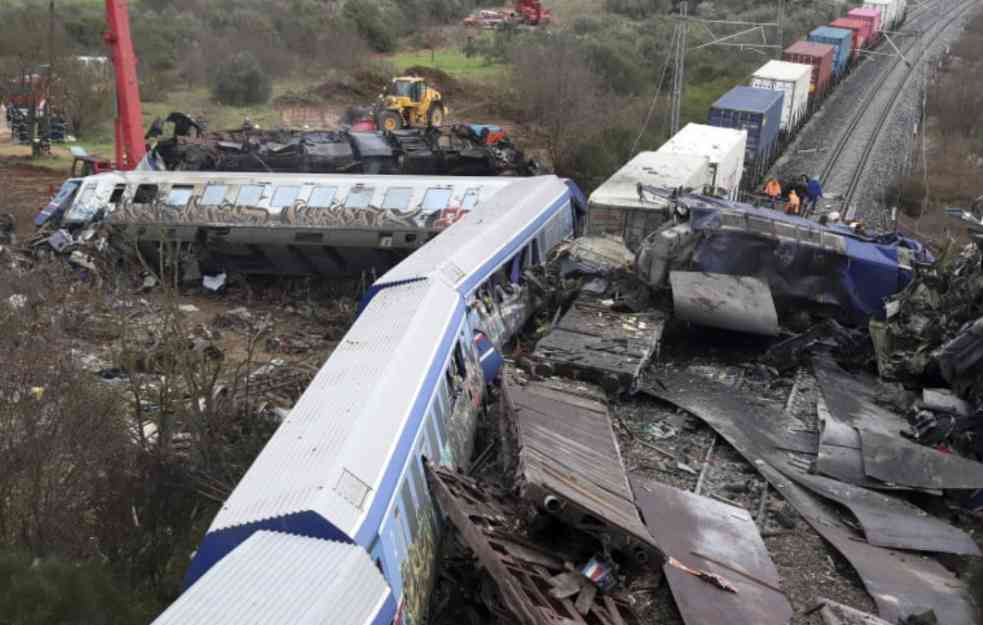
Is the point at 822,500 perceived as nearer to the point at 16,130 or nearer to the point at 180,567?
the point at 180,567

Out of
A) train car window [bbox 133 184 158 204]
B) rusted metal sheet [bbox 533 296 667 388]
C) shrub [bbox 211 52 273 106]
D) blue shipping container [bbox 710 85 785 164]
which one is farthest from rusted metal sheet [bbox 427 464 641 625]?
shrub [bbox 211 52 273 106]

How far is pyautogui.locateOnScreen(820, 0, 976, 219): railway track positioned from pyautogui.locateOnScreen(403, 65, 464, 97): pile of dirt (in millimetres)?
17280

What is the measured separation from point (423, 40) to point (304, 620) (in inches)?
2114

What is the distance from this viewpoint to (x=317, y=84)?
144ft

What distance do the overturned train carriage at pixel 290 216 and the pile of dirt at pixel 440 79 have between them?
23944 millimetres

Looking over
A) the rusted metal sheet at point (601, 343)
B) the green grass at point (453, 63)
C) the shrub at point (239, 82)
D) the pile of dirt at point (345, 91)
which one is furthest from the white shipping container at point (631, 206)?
the green grass at point (453, 63)

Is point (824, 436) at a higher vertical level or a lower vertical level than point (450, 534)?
lower

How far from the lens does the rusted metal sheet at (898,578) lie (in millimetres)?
9719

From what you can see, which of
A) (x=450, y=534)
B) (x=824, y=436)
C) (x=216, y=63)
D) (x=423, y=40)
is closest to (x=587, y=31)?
(x=423, y=40)

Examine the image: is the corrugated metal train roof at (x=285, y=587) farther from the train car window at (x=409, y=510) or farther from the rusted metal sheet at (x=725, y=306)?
the rusted metal sheet at (x=725, y=306)

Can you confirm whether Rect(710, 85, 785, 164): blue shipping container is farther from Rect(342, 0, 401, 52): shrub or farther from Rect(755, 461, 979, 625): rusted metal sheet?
Rect(342, 0, 401, 52): shrub

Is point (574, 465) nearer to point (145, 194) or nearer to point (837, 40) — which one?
point (145, 194)

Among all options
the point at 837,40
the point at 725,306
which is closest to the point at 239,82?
the point at 837,40

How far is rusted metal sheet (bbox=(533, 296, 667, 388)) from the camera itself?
46.3ft
